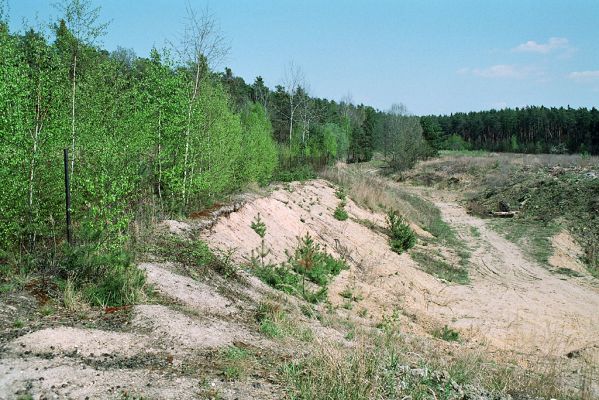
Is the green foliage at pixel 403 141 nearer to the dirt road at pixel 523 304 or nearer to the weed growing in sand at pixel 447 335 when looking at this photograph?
the dirt road at pixel 523 304

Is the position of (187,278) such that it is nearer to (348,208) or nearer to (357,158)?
(348,208)

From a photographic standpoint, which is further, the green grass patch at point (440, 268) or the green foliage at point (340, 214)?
the green foliage at point (340, 214)

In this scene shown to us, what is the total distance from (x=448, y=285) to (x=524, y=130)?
90.3 metres

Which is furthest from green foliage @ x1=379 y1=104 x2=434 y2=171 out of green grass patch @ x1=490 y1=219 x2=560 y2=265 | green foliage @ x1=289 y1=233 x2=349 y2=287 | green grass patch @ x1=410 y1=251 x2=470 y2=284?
green foliage @ x1=289 y1=233 x2=349 y2=287

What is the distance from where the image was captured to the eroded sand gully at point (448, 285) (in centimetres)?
1181

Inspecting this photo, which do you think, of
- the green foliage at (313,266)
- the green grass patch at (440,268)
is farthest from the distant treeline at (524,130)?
the green foliage at (313,266)

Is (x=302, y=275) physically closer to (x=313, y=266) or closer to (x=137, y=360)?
(x=313, y=266)

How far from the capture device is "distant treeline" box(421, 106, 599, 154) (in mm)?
71875

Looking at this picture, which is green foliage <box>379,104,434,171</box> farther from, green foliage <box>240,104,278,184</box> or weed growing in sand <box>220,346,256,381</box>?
weed growing in sand <box>220,346,256,381</box>

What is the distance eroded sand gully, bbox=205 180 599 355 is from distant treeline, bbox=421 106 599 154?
157 ft

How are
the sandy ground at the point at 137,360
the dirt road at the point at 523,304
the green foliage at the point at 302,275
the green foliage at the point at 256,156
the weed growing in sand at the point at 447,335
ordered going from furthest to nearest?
1. the green foliage at the point at 256,156
2. the dirt road at the point at 523,304
3. the green foliage at the point at 302,275
4. the weed growing in sand at the point at 447,335
5. the sandy ground at the point at 137,360

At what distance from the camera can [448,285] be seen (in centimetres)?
1571

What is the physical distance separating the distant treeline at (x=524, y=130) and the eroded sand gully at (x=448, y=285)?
47788 millimetres

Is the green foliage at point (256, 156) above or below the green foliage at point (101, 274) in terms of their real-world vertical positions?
above
